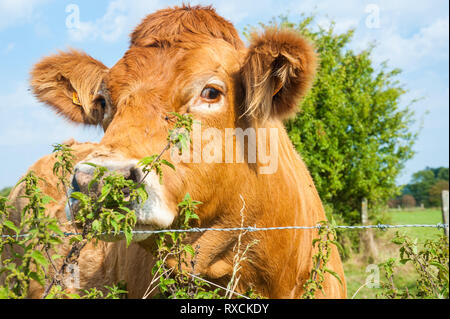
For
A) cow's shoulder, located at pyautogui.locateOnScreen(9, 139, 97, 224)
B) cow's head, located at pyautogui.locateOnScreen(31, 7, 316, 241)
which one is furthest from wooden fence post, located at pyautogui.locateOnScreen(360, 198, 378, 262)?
cow's head, located at pyautogui.locateOnScreen(31, 7, 316, 241)

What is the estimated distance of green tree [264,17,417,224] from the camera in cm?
1013

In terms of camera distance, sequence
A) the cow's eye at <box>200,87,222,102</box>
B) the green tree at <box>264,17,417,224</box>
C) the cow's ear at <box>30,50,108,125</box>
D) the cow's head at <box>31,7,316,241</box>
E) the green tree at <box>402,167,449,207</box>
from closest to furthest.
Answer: the cow's head at <box>31,7,316,241</box>, the cow's eye at <box>200,87,222,102</box>, the cow's ear at <box>30,50,108,125</box>, the green tree at <box>264,17,417,224</box>, the green tree at <box>402,167,449,207</box>

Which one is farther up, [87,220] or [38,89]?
[38,89]

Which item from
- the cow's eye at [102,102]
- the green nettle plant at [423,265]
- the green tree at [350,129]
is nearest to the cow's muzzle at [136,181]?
the cow's eye at [102,102]

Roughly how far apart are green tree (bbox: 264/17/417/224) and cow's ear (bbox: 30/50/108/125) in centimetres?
669

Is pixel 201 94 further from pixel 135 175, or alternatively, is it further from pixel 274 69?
pixel 135 175

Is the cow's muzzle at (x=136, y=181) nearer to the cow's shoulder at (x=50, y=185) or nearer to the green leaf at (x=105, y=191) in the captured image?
the green leaf at (x=105, y=191)

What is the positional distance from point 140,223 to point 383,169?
10744 mm

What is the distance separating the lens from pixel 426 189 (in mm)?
76625

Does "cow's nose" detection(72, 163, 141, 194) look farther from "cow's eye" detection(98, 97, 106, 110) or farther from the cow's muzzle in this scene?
"cow's eye" detection(98, 97, 106, 110)

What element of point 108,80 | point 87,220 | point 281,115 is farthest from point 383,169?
point 87,220
